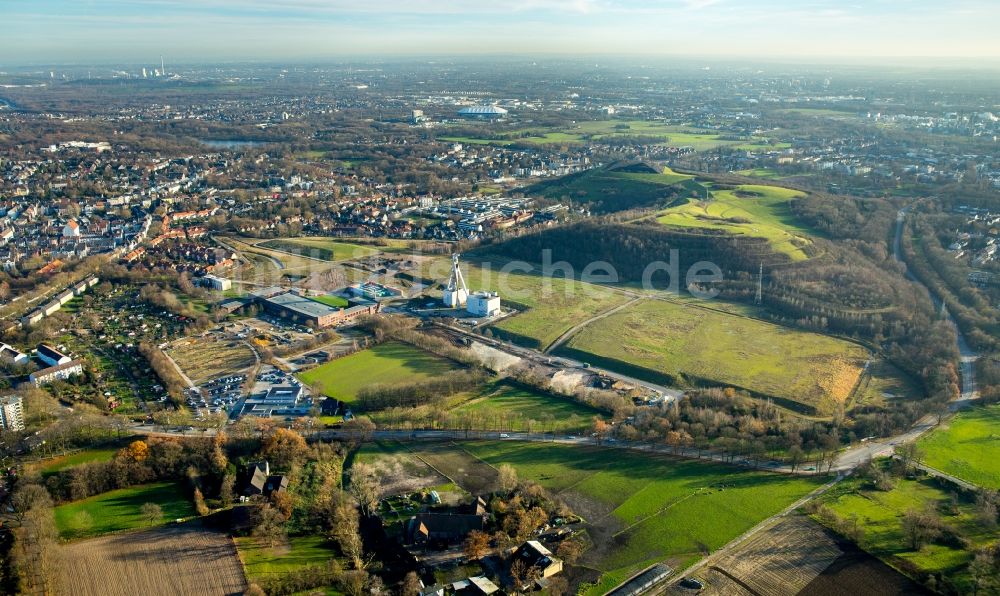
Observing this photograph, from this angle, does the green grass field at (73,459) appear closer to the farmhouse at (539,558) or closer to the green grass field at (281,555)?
the green grass field at (281,555)

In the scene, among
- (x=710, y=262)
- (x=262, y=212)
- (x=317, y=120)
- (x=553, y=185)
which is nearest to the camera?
(x=710, y=262)

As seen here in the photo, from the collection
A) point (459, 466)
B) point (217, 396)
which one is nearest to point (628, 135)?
point (217, 396)

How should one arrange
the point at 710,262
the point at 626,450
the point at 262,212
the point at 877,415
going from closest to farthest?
the point at 626,450 < the point at 877,415 < the point at 710,262 < the point at 262,212

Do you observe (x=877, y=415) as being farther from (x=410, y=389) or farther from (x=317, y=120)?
(x=317, y=120)

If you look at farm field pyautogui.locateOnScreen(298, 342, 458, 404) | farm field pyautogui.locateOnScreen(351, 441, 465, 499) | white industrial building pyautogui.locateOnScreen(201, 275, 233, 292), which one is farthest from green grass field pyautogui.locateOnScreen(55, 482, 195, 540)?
white industrial building pyautogui.locateOnScreen(201, 275, 233, 292)

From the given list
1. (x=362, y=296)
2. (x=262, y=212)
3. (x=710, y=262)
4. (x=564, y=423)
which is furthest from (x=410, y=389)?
(x=262, y=212)

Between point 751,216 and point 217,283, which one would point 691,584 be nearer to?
point 217,283
